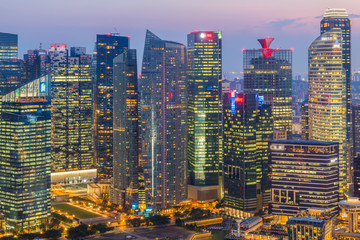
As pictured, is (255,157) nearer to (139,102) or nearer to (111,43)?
(139,102)

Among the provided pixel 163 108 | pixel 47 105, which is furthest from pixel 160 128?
pixel 47 105

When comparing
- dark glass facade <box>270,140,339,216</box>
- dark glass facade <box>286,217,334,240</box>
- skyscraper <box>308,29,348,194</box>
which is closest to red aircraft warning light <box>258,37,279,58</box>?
skyscraper <box>308,29,348,194</box>

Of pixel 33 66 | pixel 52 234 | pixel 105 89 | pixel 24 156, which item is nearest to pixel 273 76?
pixel 105 89

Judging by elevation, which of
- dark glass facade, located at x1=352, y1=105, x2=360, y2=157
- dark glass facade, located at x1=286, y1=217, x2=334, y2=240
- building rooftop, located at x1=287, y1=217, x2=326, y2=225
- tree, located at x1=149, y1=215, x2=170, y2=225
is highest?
dark glass facade, located at x1=352, y1=105, x2=360, y2=157

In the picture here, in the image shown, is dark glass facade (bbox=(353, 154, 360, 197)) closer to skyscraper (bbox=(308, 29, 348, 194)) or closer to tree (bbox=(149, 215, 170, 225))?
skyscraper (bbox=(308, 29, 348, 194))

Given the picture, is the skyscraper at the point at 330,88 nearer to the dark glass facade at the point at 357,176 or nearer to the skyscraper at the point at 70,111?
the dark glass facade at the point at 357,176

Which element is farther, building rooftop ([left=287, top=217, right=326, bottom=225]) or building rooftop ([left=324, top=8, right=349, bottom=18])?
building rooftop ([left=324, top=8, right=349, bottom=18])

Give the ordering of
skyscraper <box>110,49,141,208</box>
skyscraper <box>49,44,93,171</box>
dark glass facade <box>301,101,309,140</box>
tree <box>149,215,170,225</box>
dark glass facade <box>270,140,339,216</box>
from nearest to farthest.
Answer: dark glass facade <box>270,140,339,216</box>
tree <box>149,215,170,225</box>
skyscraper <box>110,49,141,208</box>
dark glass facade <box>301,101,309,140</box>
skyscraper <box>49,44,93,171</box>
